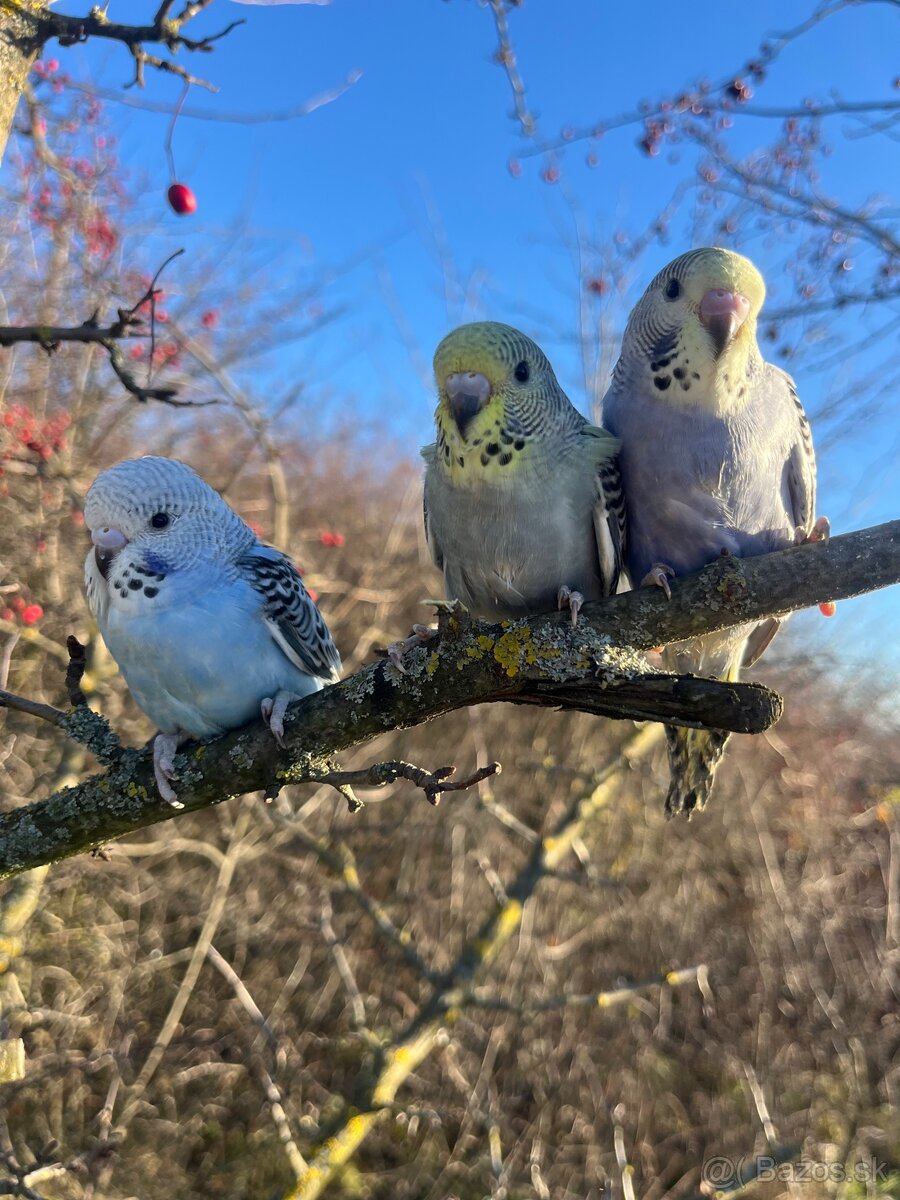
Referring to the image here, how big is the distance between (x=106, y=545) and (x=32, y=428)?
3867mm

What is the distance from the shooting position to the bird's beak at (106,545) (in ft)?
7.25

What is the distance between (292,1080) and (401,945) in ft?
9.15

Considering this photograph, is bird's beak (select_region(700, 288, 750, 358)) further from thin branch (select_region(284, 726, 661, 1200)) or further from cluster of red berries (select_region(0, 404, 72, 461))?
thin branch (select_region(284, 726, 661, 1200))

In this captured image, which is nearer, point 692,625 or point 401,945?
point 692,625

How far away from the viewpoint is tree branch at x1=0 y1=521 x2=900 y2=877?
6.12ft

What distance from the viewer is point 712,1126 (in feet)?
23.9

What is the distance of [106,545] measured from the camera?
221 cm

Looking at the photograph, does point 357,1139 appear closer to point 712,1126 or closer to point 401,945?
point 401,945

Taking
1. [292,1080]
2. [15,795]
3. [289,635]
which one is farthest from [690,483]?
[292,1080]

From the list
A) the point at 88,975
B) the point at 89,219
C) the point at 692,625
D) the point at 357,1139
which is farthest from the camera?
the point at 88,975

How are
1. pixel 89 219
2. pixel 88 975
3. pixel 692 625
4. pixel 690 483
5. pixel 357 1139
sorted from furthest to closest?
1. pixel 88 975
2. pixel 89 219
3. pixel 357 1139
4. pixel 690 483
5. pixel 692 625

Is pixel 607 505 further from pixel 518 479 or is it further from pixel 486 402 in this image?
pixel 486 402

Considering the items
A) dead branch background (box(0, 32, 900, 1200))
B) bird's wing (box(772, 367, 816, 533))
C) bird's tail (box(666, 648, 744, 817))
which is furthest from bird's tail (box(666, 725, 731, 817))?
dead branch background (box(0, 32, 900, 1200))

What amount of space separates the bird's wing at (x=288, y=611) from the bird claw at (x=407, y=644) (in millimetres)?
596
